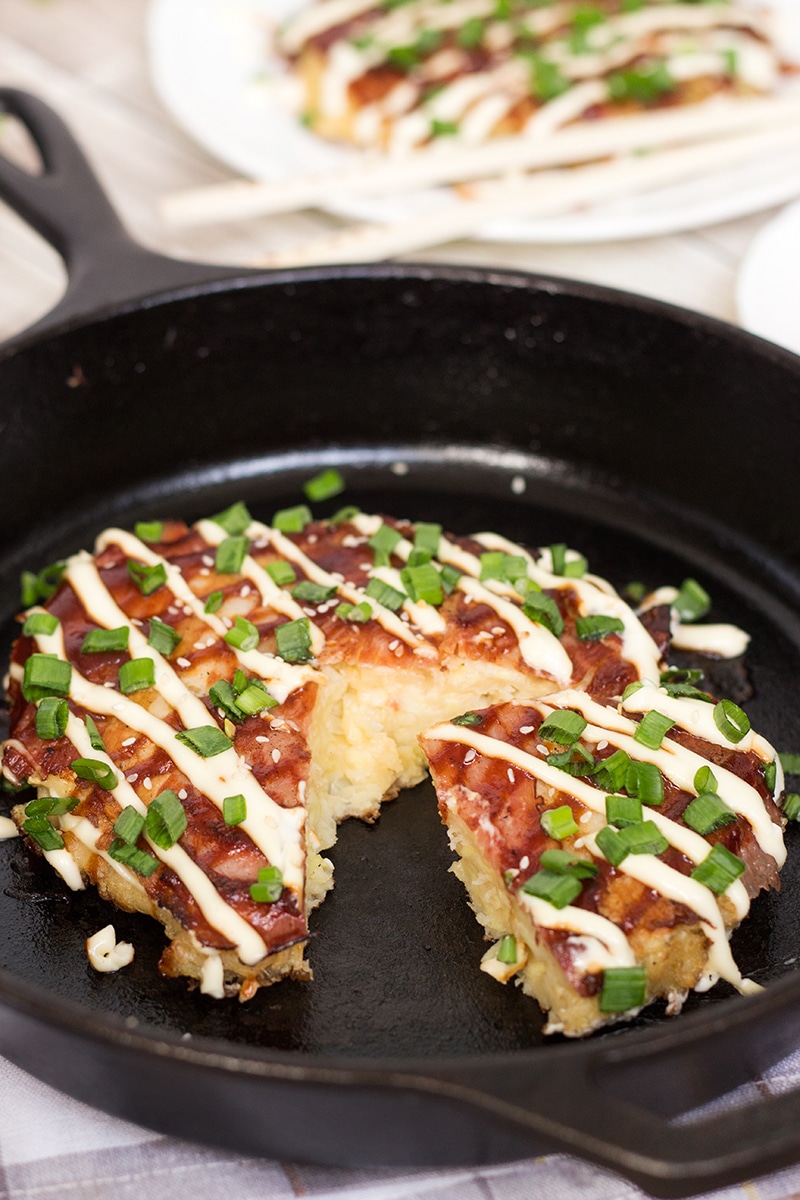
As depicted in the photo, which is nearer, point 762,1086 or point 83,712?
point 762,1086

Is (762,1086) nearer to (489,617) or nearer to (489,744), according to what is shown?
(489,744)

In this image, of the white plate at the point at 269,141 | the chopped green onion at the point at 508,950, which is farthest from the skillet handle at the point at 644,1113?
the white plate at the point at 269,141

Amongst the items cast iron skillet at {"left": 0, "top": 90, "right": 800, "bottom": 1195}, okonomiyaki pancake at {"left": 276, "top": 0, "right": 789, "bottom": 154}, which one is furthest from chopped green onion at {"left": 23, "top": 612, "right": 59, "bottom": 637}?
okonomiyaki pancake at {"left": 276, "top": 0, "right": 789, "bottom": 154}

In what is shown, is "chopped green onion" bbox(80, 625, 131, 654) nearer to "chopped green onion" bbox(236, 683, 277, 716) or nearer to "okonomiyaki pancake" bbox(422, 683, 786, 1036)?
"chopped green onion" bbox(236, 683, 277, 716)

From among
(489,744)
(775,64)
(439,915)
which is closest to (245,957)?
(439,915)

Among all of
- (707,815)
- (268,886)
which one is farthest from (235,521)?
(707,815)
